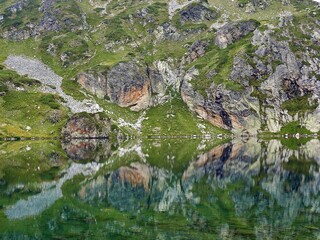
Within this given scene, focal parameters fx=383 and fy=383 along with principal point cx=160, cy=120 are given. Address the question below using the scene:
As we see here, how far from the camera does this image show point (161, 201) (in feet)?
142

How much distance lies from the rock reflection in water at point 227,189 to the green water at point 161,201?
10 cm

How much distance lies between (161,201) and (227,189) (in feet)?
37.2

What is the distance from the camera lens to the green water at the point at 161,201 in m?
30.7

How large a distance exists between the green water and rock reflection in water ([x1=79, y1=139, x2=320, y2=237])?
0.10 meters

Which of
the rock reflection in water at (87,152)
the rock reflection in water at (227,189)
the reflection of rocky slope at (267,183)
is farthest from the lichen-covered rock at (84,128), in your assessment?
the rock reflection in water at (227,189)

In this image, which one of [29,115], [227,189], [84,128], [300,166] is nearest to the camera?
[227,189]

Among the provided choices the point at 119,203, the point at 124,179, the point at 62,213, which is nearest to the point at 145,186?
the point at 124,179

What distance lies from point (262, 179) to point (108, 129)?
131 meters

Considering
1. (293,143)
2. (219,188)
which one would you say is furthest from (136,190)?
(293,143)

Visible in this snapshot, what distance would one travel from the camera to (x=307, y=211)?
38.3 m

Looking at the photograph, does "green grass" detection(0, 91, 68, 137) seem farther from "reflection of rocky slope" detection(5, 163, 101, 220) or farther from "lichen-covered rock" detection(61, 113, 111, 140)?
"reflection of rocky slope" detection(5, 163, 101, 220)

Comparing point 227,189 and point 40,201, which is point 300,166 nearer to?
point 227,189

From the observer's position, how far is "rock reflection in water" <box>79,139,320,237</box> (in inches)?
1517

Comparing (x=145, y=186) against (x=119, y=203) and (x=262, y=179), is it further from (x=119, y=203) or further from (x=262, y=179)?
(x=262, y=179)
